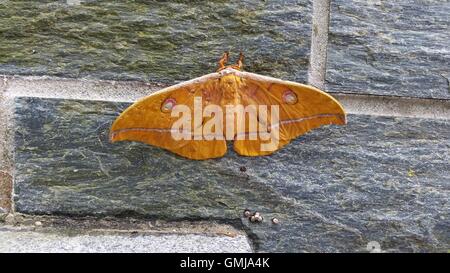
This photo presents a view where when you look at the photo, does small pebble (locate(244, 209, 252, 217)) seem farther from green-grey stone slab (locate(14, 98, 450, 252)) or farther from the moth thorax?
the moth thorax

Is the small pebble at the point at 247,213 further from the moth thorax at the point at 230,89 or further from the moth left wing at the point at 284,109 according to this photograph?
the moth thorax at the point at 230,89

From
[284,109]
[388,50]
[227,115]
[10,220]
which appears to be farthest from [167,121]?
[388,50]

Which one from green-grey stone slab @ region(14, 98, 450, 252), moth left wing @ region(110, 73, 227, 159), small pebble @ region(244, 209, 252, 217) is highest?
moth left wing @ region(110, 73, 227, 159)

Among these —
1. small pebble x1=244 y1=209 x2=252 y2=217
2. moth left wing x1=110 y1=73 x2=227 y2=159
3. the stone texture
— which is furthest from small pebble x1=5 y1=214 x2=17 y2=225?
small pebble x1=244 y1=209 x2=252 y2=217

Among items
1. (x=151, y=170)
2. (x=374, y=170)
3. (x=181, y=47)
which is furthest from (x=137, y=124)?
(x=374, y=170)

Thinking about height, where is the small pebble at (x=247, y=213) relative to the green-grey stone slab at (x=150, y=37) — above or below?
below

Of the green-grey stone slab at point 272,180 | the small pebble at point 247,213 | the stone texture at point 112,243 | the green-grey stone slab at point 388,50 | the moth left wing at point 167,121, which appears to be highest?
the green-grey stone slab at point 388,50

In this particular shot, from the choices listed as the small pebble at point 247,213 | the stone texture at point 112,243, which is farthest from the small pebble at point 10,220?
the small pebble at point 247,213

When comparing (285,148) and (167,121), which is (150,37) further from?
(285,148)
